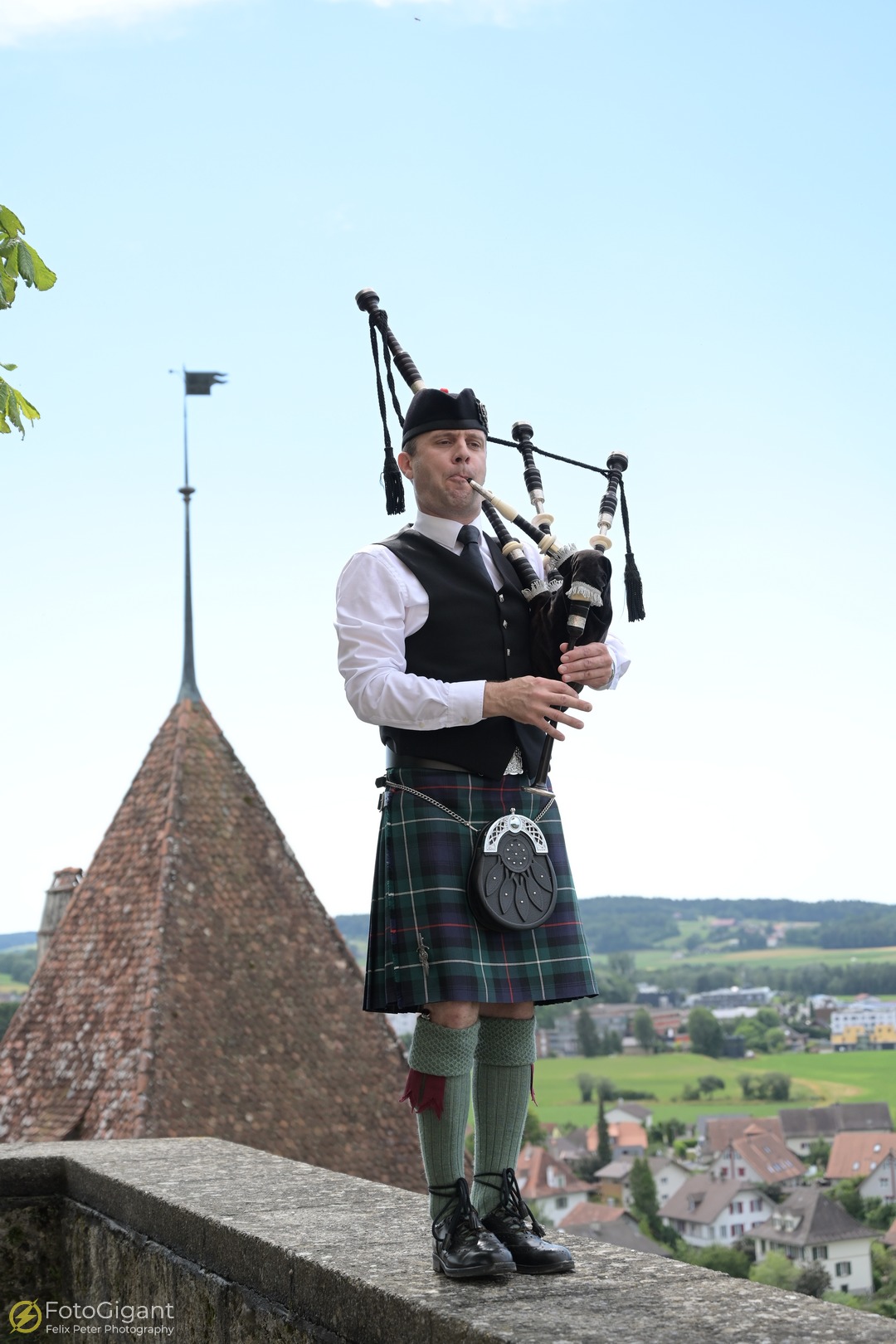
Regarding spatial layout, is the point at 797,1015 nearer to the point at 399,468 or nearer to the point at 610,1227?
the point at 610,1227

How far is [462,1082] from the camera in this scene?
320cm

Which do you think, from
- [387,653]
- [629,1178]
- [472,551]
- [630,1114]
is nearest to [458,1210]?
[387,653]

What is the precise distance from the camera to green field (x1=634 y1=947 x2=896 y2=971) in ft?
424

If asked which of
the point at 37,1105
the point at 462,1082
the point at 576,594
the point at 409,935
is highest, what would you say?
the point at 576,594

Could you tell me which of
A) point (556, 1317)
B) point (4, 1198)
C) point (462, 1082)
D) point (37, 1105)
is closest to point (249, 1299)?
point (462, 1082)

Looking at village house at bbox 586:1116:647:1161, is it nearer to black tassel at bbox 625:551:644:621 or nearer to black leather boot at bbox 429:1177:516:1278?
black tassel at bbox 625:551:644:621

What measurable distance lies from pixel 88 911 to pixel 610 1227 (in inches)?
2215

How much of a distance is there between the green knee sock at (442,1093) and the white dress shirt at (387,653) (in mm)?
607

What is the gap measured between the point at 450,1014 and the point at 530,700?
2.07ft

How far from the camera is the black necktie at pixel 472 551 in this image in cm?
338

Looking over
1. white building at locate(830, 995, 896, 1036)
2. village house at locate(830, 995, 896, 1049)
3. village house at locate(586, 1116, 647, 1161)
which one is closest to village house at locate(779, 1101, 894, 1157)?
village house at locate(586, 1116, 647, 1161)

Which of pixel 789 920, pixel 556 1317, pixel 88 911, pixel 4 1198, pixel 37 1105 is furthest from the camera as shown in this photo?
pixel 789 920

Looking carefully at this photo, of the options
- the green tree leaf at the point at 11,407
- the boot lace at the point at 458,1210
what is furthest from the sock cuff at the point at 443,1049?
the green tree leaf at the point at 11,407

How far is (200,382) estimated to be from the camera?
92.9 ft
